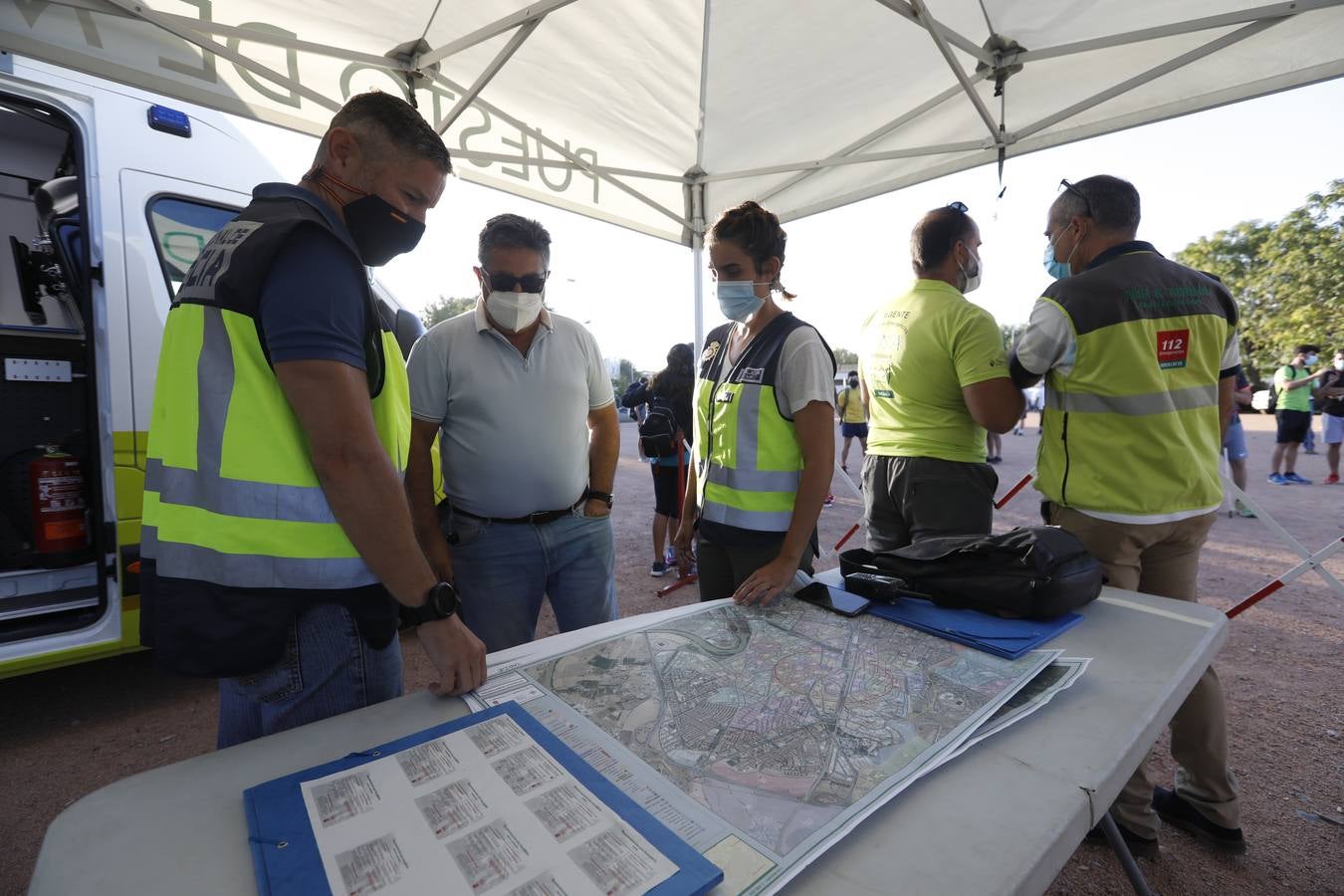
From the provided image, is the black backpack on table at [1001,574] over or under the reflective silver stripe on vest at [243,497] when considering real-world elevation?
under

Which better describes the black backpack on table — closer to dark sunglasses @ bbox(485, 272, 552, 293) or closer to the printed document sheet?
the printed document sheet

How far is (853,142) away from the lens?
3865mm

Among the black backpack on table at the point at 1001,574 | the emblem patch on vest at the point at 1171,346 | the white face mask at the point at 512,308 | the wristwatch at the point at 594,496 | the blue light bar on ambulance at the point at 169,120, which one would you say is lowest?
the black backpack on table at the point at 1001,574

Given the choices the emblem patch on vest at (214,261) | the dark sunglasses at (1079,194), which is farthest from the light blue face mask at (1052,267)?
the emblem patch on vest at (214,261)

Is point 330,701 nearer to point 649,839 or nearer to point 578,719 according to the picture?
point 578,719

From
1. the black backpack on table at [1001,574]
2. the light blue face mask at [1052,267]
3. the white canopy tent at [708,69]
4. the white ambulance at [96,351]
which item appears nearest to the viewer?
the black backpack on table at [1001,574]

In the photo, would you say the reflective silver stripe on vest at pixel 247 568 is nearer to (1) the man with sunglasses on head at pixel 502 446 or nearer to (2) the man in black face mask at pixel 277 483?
(2) the man in black face mask at pixel 277 483

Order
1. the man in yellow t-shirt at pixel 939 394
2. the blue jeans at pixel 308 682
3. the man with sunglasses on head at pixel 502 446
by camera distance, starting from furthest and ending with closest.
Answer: the man in yellow t-shirt at pixel 939 394 → the man with sunglasses on head at pixel 502 446 → the blue jeans at pixel 308 682

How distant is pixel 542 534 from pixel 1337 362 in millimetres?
12854

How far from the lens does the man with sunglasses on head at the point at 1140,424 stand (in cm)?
187

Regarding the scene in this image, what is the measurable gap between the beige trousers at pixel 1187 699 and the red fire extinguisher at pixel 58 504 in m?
4.23

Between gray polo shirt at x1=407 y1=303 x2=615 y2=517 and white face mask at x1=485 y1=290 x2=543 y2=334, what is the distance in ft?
0.14

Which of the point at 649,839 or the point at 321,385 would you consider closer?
the point at 649,839

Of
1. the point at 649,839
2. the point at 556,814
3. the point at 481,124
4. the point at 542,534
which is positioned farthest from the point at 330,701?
the point at 481,124
